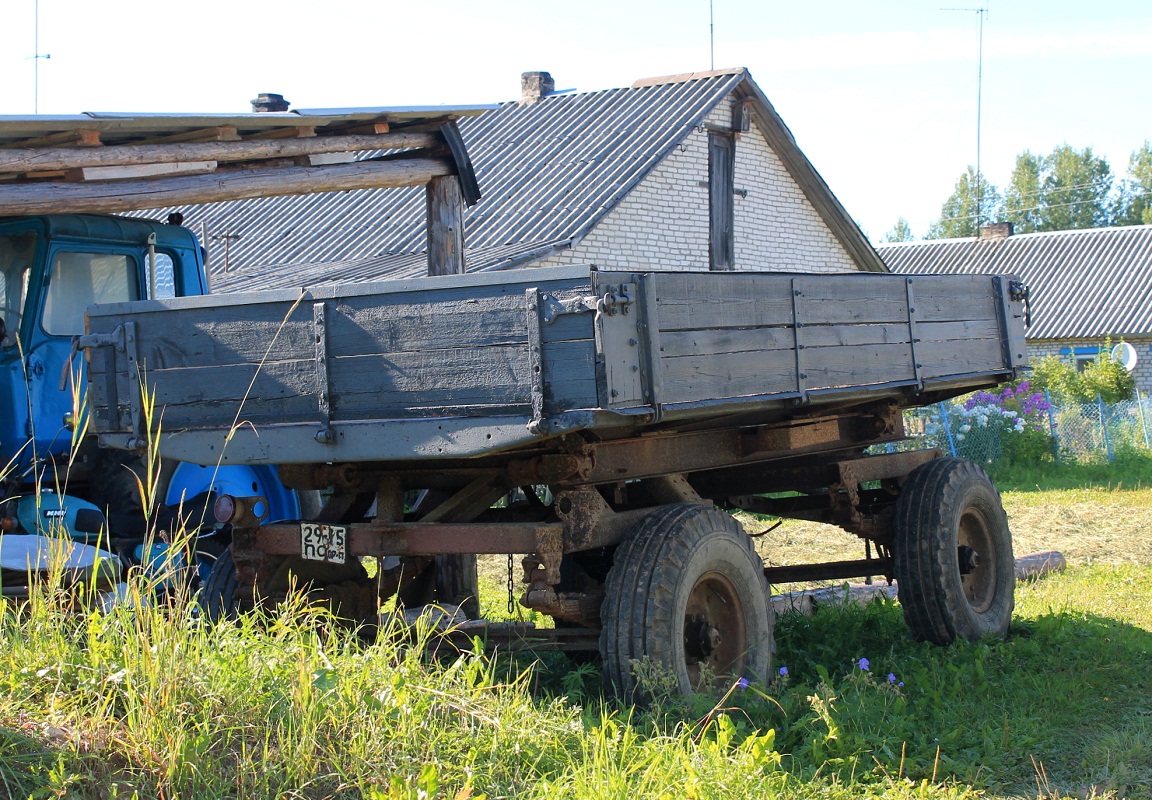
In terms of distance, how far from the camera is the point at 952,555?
6.32 meters

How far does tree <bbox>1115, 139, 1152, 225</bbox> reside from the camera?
72.6 meters

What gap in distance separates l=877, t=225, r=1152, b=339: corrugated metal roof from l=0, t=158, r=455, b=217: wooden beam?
28413mm

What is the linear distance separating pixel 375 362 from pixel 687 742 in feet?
5.64

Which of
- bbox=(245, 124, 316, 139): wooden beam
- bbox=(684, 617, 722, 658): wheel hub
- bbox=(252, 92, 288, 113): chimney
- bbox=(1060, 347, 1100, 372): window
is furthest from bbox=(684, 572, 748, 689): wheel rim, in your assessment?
bbox=(1060, 347, 1100, 372): window

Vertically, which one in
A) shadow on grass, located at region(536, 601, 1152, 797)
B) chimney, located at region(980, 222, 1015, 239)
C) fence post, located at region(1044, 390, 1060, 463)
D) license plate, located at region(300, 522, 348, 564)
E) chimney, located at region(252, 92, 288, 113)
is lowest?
shadow on grass, located at region(536, 601, 1152, 797)

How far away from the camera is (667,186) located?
16766 millimetres

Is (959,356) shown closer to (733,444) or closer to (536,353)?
(733,444)

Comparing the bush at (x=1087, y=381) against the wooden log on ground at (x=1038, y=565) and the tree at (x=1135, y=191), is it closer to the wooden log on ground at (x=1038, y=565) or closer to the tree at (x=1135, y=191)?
the wooden log on ground at (x=1038, y=565)

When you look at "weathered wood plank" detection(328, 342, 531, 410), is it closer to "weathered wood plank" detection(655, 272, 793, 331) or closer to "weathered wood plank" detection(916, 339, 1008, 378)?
"weathered wood plank" detection(655, 272, 793, 331)

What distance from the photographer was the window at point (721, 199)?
1756 centimetres

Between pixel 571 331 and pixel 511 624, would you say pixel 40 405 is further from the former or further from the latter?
pixel 571 331

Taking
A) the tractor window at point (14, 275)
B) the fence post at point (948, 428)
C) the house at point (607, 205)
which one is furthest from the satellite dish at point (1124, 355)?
the tractor window at point (14, 275)

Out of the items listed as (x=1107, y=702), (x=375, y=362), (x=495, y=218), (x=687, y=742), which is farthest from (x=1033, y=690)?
(x=495, y=218)

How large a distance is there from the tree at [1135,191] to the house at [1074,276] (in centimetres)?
3514
